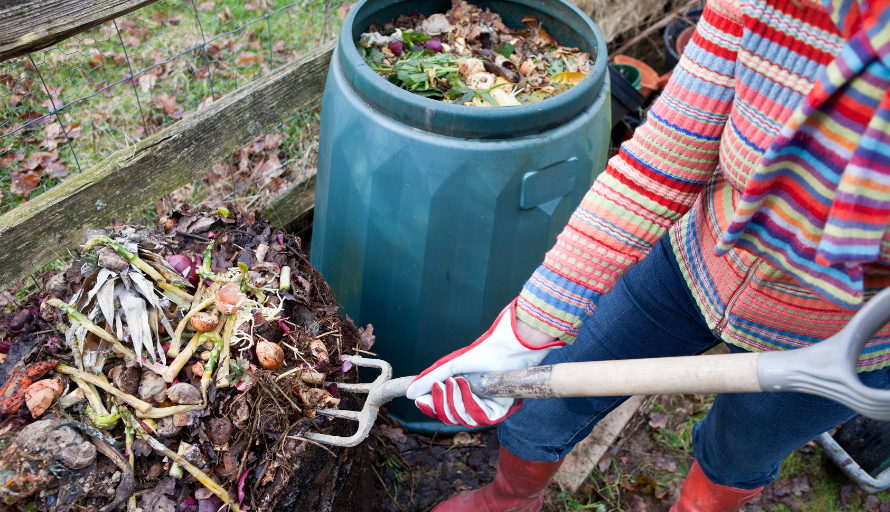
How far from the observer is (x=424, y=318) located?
5.94 ft

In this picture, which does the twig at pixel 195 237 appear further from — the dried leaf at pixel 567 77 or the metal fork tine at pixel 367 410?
the dried leaf at pixel 567 77

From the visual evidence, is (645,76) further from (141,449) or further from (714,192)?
(141,449)

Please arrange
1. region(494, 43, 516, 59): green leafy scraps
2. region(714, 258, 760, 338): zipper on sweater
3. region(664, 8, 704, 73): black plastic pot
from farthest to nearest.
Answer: region(664, 8, 704, 73): black plastic pot < region(494, 43, 516, 59): green leafy scraps < region(714, 258, 760, 338): zipper on sweater

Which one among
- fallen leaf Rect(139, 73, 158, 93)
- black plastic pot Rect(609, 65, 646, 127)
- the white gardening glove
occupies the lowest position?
fallen leaf Rect(139, 73, 158, 93)

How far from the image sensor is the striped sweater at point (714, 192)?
863mm

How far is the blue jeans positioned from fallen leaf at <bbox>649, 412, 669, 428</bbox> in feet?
2.70

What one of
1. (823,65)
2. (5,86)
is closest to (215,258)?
(823,65)

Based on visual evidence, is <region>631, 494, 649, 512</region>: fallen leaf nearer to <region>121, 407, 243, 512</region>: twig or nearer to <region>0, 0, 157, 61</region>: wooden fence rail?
<region>121, 407, 243, 512</region>: twig

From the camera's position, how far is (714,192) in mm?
1123

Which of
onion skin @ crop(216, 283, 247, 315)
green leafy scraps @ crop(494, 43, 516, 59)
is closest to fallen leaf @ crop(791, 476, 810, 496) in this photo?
green leafy scraps @ crop(494, 43, 516, 59)

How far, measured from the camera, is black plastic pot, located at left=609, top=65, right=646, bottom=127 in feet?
9.50

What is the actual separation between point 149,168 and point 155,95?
110cm

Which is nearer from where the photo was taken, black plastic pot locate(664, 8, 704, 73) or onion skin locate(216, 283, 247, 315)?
onion skin locate(216, 283, 247, 315)

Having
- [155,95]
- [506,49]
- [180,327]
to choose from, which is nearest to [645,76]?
[506,49]
